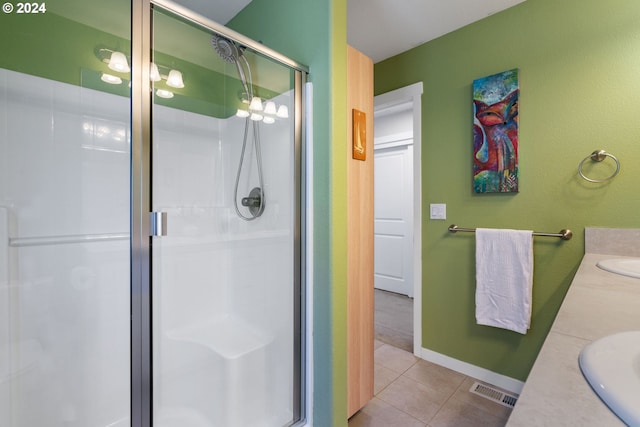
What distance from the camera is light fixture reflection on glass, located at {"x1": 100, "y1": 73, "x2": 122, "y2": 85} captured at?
4.26 feet

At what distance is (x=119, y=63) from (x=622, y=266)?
2.23 meters

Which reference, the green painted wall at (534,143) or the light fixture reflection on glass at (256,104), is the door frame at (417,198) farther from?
the light fixture reflection on glass at (256,104)

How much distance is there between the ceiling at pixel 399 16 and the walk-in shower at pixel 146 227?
66 cm

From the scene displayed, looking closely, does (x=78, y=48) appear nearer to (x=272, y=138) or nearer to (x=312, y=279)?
(x=272, y=138)

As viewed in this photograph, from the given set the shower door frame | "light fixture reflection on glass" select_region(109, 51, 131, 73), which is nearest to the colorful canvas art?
the shower door frame

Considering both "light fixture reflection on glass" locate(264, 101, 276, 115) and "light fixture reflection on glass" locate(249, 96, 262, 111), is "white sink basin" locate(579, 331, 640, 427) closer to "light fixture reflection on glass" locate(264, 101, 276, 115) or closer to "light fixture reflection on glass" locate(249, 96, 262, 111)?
"light fixture reflection on glass" locate(264, 101, 276, 115)

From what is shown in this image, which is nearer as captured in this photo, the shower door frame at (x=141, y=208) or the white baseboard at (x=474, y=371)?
the shower door frame at (x=141, y=208)

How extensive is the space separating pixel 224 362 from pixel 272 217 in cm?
80

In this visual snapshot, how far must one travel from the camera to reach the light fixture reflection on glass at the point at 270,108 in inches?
61.7

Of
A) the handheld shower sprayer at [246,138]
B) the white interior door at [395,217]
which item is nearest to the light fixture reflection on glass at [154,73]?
the handheld shower sprayer at [246,138]

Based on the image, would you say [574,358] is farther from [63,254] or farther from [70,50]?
[70,50]

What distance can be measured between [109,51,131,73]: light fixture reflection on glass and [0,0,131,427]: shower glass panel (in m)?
0.03

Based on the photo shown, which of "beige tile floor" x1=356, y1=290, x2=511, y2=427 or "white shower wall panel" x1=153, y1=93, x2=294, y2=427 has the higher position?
"white shower wall panel" x1=153, y1=93, x2=294, y2=427

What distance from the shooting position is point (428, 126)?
2.16 meters
